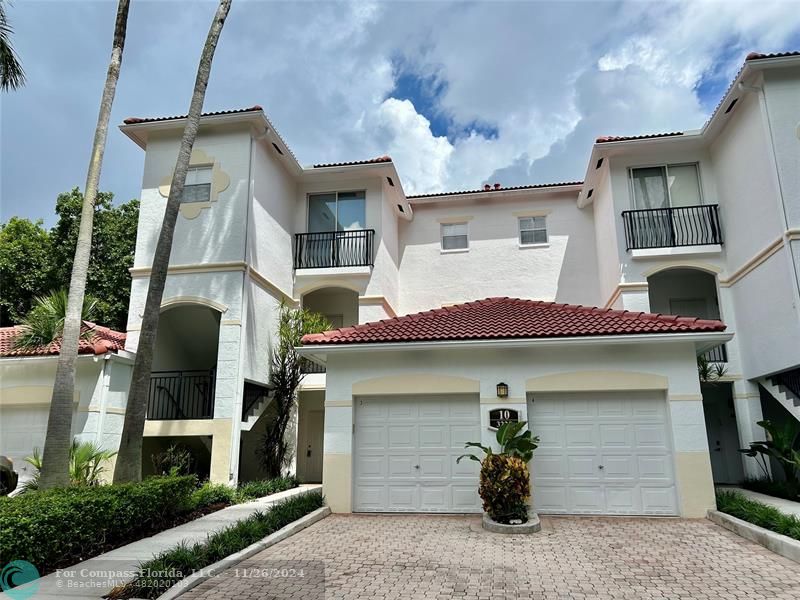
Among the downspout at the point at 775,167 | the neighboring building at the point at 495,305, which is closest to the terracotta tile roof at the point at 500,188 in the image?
the neighboring building at the point at 495,305

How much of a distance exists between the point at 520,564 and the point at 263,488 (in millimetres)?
7462

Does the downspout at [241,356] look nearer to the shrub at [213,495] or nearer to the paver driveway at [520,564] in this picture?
the shrub at [213,495]

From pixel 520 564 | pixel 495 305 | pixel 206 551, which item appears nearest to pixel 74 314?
pixel 206 551

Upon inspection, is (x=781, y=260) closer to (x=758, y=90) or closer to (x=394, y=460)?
(x=758, y=90)

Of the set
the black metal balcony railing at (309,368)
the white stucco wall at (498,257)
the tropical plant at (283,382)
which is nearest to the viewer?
the tropical plant at (283,382)

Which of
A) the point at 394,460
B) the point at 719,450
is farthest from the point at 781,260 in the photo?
the point at 394,460

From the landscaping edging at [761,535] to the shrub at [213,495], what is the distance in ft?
31.1

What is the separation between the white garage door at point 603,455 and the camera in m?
10.4

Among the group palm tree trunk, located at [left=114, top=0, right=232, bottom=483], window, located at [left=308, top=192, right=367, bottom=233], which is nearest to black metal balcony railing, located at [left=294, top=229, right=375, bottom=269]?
window, located at [left=308, top=192, right=367, bottom=233]

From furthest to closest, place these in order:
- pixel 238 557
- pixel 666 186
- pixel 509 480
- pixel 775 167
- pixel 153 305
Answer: pixel 666 186
pixel 775 167
pixel 153 305
pixel 509 480
pixel 238 557

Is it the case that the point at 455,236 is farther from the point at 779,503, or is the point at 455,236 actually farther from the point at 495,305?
the point at 779,503

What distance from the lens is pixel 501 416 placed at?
428 inches

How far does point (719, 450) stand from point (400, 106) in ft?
52.7

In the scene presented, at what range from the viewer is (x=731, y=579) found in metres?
6.45
